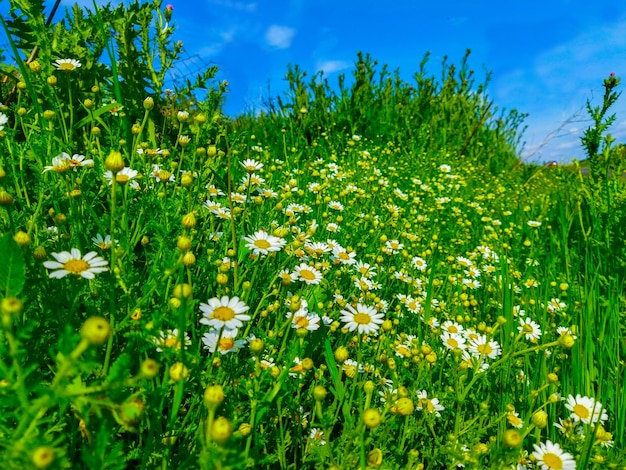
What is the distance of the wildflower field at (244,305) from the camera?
903 mm

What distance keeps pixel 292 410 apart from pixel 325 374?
35 cm

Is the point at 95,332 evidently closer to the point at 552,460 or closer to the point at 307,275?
the point at 307,275

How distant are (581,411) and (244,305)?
1.18 m

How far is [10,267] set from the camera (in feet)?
2.61

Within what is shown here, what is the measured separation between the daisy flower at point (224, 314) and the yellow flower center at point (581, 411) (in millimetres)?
1159

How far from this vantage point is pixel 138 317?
106 centimetres

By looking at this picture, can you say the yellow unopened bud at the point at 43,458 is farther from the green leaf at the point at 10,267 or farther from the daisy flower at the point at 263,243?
the daisy flower at the point at 263,243

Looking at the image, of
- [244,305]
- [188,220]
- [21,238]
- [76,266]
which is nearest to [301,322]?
[244,305]

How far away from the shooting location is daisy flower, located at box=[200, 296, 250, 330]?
41.5 inches

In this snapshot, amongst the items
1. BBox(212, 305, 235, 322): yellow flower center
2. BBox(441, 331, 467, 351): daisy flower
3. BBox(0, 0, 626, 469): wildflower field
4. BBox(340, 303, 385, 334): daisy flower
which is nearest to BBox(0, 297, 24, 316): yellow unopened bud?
BBox(0, 0, 626, 469): wildflower field

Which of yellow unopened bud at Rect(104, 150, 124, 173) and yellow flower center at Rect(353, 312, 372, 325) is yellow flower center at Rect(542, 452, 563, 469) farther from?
yellow unopened bud at Rect(104, 150, 124, 173)

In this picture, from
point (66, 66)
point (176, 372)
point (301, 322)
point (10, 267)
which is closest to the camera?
point (10, 267)

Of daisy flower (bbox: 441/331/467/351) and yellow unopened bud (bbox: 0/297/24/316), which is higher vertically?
yellow unopened bud (bbox: 0/297/24/316)

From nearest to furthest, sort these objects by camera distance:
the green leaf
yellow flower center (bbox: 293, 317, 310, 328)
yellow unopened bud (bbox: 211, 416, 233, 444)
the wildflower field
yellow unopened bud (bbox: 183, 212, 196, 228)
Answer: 1. yellow unopened bud (bbox: 211, 416, 233, 444)
2. the green leaf
3. the wildflower field
4. yellow unopened bud (bbox: 183, 212, 196, 228)
5. yellow flower center (bbox: 293, 317, 310, 328)
